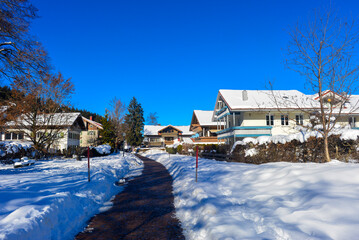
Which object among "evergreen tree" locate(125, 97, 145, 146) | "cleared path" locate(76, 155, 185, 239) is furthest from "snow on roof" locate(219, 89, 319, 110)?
"evergreen tree" locate(125, 97, 145, 146)

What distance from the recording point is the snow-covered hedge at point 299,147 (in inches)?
419

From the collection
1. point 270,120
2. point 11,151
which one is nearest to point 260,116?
point 270,120

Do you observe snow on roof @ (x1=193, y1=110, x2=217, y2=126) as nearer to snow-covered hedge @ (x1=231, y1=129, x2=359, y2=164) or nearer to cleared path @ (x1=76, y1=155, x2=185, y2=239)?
snow-covered hedge @ (x1=231, y1=129, x2=359, y2=164)

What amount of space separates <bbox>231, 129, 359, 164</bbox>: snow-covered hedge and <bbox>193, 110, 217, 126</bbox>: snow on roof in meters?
28.9

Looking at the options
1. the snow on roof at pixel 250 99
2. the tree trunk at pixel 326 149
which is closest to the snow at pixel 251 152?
the tree trunk at pixel 326 149

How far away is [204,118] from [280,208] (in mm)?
41967

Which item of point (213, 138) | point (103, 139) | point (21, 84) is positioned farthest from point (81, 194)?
point (103, 139)

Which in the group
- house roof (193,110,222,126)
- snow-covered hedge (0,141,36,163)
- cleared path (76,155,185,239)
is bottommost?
cleared path (76,155,185,239)

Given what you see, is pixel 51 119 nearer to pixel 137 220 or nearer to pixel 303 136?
pixel 137 220

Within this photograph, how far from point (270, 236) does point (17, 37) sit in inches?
461

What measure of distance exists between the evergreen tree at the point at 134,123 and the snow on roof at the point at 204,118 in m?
23.1

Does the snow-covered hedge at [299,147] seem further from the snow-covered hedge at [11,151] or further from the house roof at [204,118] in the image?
the house roof at [204,118]

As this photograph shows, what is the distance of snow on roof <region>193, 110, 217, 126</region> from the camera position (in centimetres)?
4474

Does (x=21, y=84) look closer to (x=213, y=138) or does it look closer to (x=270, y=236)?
(x=270, y=236)
